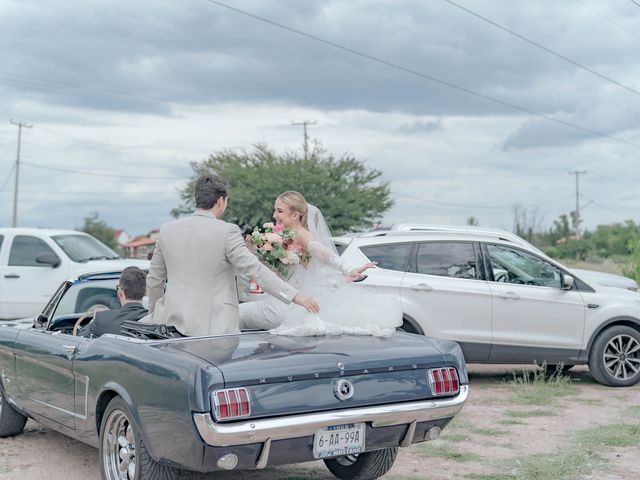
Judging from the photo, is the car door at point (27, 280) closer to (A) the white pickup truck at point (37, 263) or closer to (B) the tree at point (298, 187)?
(A) the white pickup truck at point (37, 263)

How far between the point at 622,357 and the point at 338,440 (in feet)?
21.9

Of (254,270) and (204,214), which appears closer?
(254,270)

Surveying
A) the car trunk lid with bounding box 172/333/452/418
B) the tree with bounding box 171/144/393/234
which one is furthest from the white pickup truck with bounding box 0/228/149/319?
the tree with bounding box 171/144/393/234

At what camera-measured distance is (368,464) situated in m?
6.31

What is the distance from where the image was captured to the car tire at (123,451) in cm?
529

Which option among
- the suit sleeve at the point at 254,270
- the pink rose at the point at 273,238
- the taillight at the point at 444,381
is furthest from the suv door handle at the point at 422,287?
the taillight at the point at 444,381

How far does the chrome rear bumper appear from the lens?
15.7 feet

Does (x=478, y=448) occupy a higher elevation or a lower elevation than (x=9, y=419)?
lower

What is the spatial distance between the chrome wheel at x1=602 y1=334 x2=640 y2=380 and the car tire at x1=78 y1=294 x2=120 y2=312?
558cm

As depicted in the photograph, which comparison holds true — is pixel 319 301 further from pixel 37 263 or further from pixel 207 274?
pixel 37 263

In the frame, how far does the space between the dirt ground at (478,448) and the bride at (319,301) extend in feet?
3.67

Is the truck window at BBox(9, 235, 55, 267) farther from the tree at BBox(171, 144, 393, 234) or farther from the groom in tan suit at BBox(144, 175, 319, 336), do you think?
the tree at BBox(171, 144, 393, 234)

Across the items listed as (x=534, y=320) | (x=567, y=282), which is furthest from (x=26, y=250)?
(x=567, y=282)

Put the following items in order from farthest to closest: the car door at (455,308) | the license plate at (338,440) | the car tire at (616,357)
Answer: the car tire at (616,357) → the car door at (455,308) → the license plate at (338,440)
